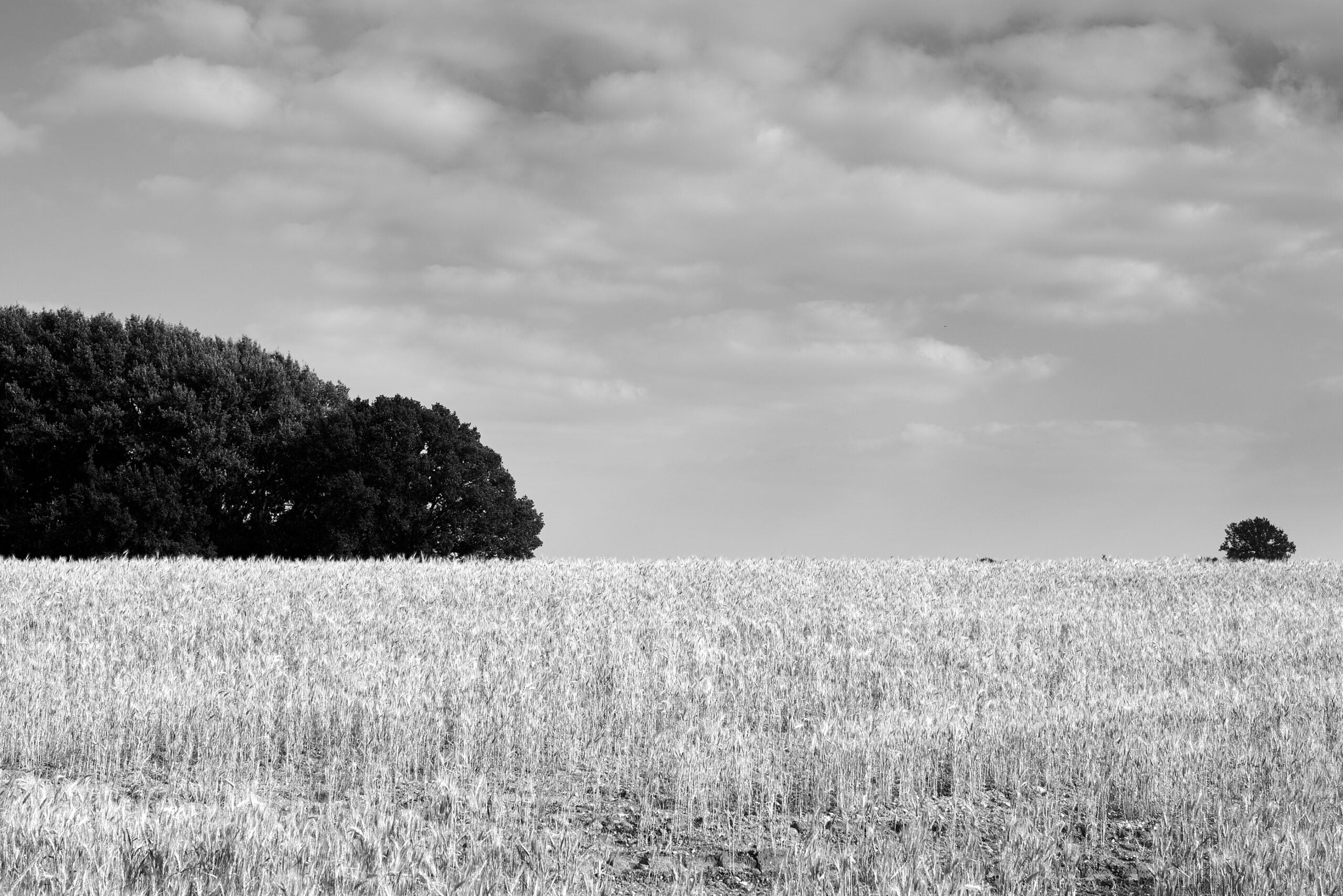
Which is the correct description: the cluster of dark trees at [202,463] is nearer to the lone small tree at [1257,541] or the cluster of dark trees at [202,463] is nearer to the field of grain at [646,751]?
the field of grain at [646,751]

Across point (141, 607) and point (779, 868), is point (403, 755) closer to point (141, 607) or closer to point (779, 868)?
point (779, 868)

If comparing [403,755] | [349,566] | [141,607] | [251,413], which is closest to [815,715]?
[403,755]

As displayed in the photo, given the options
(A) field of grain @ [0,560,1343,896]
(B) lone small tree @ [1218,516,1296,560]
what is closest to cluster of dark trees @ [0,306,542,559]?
(A) field of grain @ [0,560,1343,896]

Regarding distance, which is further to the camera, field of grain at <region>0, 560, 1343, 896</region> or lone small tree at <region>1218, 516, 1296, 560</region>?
lone small tree at <region>1218, 516, 1296, 560</region>

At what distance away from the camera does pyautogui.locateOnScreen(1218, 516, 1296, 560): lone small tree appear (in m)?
45.7

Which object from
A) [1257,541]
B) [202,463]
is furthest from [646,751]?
[1257,541]

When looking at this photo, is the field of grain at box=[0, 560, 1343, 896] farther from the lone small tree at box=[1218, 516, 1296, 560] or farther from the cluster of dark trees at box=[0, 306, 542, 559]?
the lone small tree at box=[1218, 516, 1296, 560]

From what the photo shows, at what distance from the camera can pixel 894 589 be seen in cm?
2702

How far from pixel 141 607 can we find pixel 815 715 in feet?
43.8

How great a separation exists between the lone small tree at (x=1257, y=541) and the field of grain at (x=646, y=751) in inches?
1060

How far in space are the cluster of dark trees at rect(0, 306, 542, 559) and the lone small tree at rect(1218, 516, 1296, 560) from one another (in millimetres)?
29812

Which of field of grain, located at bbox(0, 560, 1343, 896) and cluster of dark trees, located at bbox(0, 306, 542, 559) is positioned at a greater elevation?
cluster of dark trees, located at bbox(0, 306, 542, 559)

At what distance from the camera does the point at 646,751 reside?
10.6 metres

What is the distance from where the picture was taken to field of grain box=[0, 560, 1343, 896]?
7070 mm
